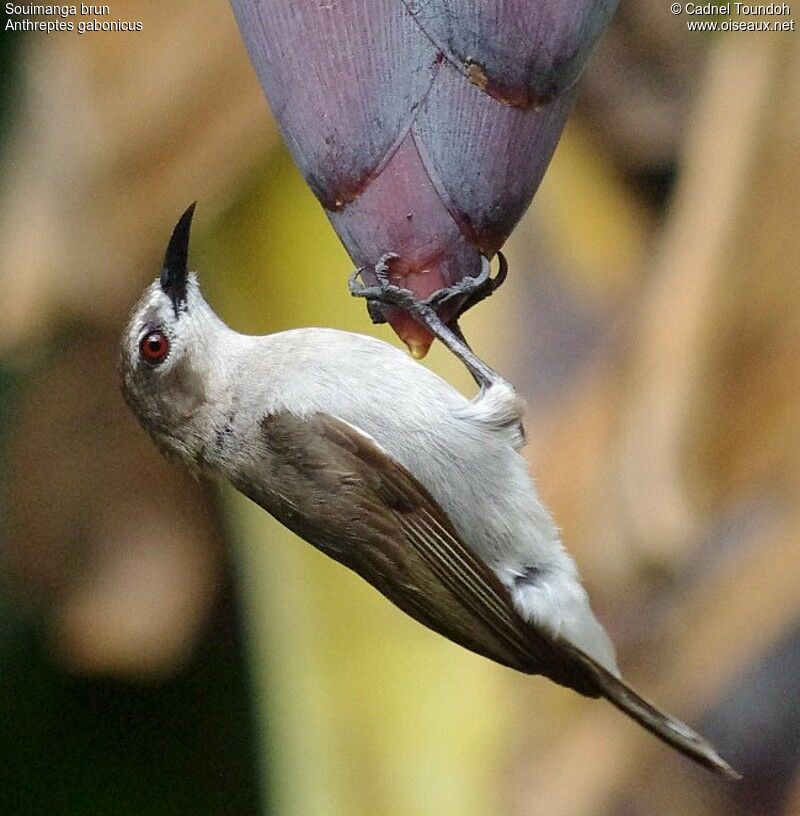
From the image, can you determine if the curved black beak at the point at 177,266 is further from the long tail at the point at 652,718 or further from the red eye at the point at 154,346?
the long tail at the point at 652,718

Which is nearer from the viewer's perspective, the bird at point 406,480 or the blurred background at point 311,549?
the bird at point 406,480

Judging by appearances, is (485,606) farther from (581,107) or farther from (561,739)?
(581,107)

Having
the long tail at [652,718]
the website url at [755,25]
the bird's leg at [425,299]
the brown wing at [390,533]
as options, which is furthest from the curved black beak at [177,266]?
the website url at [755,25]

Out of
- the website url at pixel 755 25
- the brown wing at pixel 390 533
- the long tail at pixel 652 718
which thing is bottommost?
the long tail at pixel 652 718

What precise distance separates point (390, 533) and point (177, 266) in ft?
1.04

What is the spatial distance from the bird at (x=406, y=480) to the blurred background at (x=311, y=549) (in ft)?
1.65

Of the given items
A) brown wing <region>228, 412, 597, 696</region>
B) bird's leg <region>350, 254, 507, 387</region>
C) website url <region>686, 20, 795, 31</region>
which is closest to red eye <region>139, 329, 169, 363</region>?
brown wing <region>228, 412, 597, 696</region>

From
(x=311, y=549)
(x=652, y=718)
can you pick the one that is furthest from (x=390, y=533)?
(x=311, y=549)

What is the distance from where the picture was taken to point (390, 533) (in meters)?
1.14

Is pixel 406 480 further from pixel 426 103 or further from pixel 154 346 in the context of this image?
pixel 426 103

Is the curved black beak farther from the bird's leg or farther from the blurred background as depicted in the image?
the blurred background

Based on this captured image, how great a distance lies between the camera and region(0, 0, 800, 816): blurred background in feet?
5.64

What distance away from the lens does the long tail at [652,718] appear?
1.00m

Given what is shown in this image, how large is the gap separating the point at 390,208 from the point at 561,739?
129 centimetres
